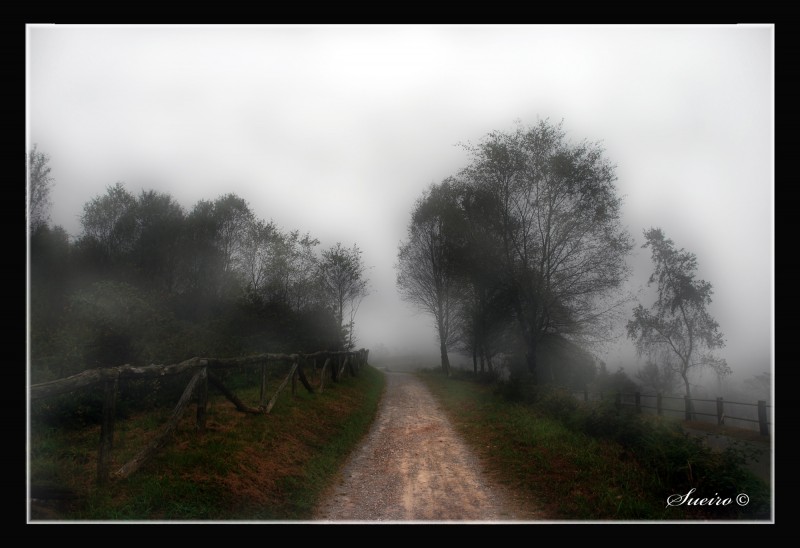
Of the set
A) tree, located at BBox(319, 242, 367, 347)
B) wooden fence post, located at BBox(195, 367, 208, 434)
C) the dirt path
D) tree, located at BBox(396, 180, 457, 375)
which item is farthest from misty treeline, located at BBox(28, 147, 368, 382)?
tree, located at BBox(396, 180, 457, 375)

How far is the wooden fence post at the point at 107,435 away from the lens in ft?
14.7

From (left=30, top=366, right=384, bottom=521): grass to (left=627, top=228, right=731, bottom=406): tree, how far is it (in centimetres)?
996

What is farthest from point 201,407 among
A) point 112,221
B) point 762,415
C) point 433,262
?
point 433,262

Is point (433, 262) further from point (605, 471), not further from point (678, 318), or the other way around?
point (605, 471)

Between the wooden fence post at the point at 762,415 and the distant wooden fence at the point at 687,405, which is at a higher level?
the wooden fence post at the point at 762,415

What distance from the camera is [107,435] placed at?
4.66m

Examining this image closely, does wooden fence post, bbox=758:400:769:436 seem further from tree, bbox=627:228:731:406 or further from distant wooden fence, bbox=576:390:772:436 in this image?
tree, bbox=627:228:731:406

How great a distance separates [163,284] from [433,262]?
52.7ft

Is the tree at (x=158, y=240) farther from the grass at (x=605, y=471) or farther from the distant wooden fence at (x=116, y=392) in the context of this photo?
the grass at (x=605, y=471)

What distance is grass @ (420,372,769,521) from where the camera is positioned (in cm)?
508

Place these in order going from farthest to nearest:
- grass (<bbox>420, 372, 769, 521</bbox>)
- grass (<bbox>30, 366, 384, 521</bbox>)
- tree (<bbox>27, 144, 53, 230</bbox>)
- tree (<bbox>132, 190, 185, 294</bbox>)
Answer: tree (<bbox>132, 190, 185, 294</bbox>) → tree (<bbox>27, 144, 53, 230</bbox>) → grass (<bbox>420, 372, 769, 521</bbox>) → grass (<bbox>30, 366, 384, 521</bbox>)

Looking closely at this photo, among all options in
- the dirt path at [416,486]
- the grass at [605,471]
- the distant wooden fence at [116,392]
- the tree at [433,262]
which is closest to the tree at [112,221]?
the distant wooden fence at [116,392]

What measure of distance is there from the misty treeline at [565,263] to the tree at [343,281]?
8692mm
